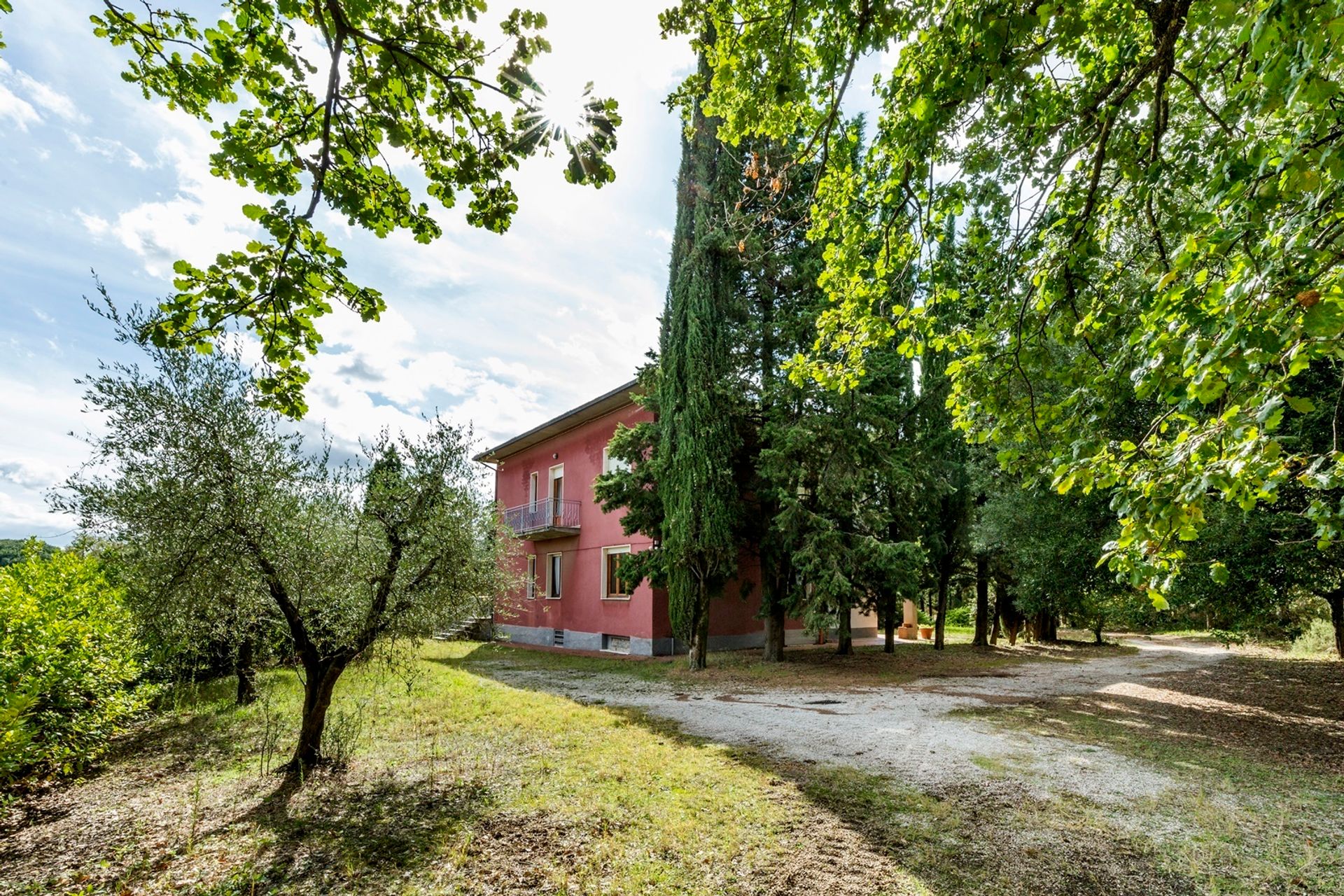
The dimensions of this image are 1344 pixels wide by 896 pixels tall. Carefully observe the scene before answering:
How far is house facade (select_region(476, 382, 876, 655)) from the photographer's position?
16.1 meters

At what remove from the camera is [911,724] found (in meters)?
7.76

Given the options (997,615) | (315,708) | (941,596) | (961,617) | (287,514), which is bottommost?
(961,617)

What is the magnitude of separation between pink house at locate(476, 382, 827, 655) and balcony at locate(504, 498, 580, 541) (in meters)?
0.03

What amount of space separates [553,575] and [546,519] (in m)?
2.03

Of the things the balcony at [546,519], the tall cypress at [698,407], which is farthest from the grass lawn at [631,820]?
the balcony at [546,519]

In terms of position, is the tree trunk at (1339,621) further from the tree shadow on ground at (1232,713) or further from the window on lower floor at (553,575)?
the window on lower floor at (553,575)

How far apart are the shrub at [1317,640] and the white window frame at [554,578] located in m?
20.1

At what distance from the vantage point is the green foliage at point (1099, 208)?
215cm

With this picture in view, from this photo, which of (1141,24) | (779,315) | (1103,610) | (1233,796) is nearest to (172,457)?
(1141,24)

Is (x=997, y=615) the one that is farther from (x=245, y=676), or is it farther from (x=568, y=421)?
(x=245, y=676)

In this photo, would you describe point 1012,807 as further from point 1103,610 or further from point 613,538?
point 1103,610

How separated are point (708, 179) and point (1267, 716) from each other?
513 inches

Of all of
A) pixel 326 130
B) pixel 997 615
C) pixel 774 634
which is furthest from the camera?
pixel 997 615

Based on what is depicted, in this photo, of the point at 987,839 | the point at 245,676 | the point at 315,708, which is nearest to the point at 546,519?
the point at 245,676
